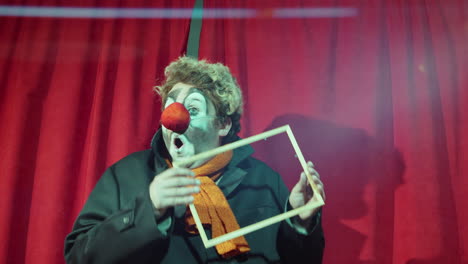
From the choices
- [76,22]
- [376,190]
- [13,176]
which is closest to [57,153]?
[13,176]

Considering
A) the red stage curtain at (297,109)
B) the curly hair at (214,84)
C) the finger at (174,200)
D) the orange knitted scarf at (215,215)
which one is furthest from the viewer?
the red stage curtain at (297,109)

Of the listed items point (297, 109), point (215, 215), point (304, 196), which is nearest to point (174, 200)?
point (215, 215)

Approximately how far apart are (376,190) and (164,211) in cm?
86

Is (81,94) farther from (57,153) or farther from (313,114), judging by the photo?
(313,114)

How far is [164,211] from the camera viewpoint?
0.87 m

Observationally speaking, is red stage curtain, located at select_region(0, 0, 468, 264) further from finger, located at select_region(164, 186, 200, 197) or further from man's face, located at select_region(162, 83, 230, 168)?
finger, located at select_region(164, 186, 200, 197)

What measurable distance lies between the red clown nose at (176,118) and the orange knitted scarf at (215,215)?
0.42ft

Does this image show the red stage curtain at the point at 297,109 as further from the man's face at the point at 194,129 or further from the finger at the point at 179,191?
the finger at the point at 179,191

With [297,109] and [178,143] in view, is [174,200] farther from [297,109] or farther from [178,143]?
[297,109]

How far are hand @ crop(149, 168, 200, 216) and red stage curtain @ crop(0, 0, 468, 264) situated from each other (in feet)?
2.08

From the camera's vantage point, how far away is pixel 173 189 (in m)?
0.85

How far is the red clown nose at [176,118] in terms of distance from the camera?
3.13ft

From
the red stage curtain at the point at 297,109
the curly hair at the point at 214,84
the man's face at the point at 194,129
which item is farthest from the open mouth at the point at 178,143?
the red stage curtain at the point at 297,109

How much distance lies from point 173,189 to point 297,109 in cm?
82
